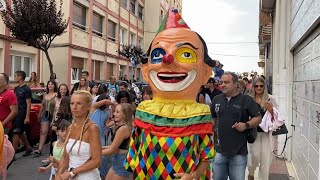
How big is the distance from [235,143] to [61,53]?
1565 cm

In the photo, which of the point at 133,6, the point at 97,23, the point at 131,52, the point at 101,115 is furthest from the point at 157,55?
the point at 133,6

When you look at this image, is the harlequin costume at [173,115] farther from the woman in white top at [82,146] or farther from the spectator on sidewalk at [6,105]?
the spectator on sidewalk at [6,105]

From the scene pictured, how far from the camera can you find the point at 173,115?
2.95 metres

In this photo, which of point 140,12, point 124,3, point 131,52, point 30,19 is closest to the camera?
point 30,19

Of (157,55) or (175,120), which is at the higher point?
(157,55)

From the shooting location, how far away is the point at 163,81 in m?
3.06

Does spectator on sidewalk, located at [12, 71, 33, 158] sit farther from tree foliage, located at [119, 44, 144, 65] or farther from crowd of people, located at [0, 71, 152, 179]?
tree foliage, located at [119, 44, 144, 65]

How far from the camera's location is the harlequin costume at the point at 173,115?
2896mm

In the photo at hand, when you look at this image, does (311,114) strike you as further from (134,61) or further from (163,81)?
(134,61)

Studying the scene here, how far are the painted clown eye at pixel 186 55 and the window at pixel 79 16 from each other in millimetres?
17234

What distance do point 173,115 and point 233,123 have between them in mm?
1370

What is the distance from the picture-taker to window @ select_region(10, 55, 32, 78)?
49.4 ft

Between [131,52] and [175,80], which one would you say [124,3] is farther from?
[175,80]

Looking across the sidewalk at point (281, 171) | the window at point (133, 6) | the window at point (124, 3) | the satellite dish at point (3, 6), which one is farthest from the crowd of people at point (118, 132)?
the window at point (133, 6)
